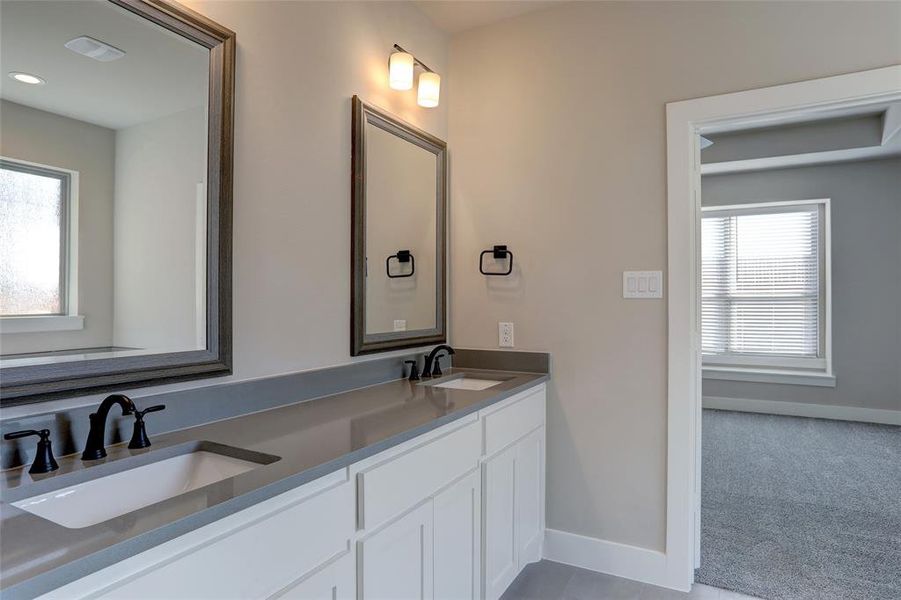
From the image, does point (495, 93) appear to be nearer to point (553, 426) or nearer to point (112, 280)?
point (553, 426)

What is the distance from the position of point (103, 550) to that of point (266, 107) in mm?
1361

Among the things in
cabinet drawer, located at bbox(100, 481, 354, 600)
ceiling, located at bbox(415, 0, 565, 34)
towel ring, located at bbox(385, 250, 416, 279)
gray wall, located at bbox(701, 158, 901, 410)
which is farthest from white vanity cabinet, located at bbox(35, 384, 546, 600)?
gray wall, located at bbox(701, 158, 901, 410)

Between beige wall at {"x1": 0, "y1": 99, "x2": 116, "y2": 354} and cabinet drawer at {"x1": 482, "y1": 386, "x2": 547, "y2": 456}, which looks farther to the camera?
cabinet drawer at {"x1": 482, "y1": 386, "x2": 547, "y2": 456}

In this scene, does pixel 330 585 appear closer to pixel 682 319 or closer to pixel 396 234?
pixel 396 234

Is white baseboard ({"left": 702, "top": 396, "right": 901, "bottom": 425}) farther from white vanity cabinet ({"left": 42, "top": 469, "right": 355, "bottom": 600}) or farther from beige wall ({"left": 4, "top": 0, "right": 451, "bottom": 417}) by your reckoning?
white vanity cabinet ({"left": 42, "top": 469, "right": 355, "bottom": 600})

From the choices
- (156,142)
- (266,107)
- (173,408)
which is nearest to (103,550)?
(173,408)

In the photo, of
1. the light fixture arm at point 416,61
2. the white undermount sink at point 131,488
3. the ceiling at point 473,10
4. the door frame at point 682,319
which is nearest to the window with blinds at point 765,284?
the door frame at point 682,319

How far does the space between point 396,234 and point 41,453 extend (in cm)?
151

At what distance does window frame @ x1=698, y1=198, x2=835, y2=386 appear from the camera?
5.04 metres

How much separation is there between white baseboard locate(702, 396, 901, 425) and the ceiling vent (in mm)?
5757

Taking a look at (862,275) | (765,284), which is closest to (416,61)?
(765,284)

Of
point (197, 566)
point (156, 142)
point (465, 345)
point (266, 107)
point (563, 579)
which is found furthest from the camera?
point (465, 345)

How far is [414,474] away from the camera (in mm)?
1471

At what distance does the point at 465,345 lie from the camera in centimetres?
273
